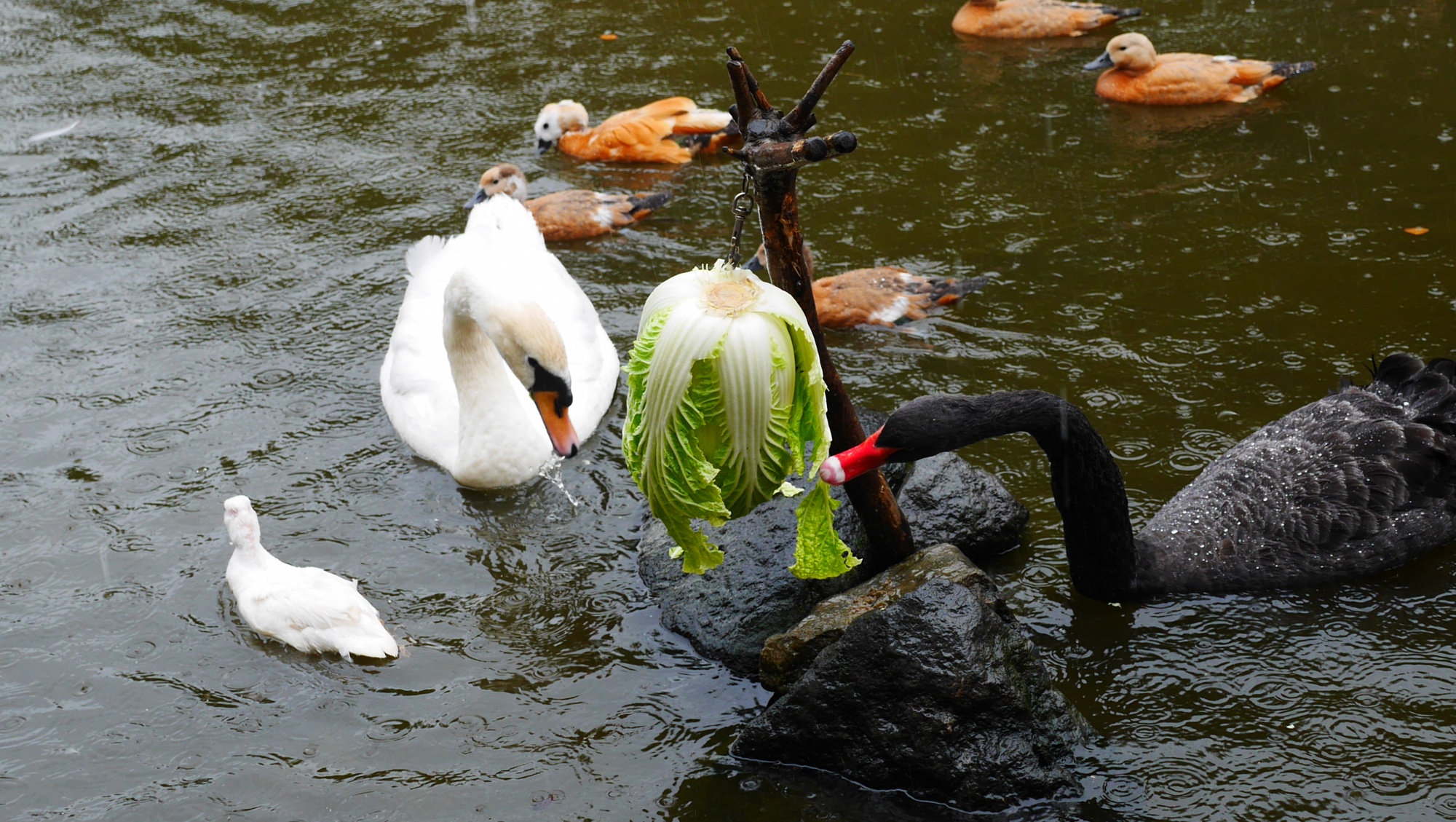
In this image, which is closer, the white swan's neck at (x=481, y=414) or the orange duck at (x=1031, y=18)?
the white swan's neck at (x=481, y=414)

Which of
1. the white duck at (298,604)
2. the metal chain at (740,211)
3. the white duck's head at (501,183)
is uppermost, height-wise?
Answer: the metal chain at (740,211)

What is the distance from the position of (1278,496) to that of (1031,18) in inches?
305

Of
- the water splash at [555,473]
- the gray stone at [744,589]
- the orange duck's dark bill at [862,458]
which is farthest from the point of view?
the water splash at [555,473]

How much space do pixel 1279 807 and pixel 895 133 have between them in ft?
22.7

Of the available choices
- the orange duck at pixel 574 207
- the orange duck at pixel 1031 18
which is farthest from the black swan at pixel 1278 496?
the orange duck at pixel 1031 18

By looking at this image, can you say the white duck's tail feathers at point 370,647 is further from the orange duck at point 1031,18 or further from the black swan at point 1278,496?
the orange duck at point 1031,18

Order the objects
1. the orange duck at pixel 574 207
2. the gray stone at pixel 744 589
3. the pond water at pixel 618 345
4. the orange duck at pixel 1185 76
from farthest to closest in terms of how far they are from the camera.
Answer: the orange duck at pixel 1185 76 < the orange duck at pixel 574 207 < the gray stone at pixel 744 589 < the pond water at pixel 618 345

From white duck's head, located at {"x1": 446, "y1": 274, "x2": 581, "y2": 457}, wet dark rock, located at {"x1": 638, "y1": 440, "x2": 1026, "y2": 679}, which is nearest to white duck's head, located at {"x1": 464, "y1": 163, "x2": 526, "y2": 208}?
white duck's head, located at {"x1": 446, "y1": 274, "x2": 581, "y2": 457}

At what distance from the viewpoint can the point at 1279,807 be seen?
4410 millimetres

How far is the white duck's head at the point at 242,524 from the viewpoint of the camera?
18.4 ft

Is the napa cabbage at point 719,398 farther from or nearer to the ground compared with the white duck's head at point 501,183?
farther from the ground

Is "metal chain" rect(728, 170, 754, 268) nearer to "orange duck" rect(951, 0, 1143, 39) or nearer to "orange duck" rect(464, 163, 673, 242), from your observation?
"orange duck" rect(464, 163, 673, 242)

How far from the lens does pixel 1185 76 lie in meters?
10.2

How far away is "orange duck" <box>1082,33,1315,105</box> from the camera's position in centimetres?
1011
